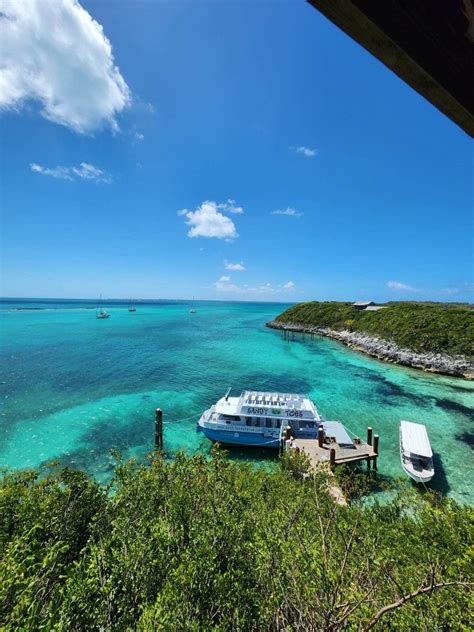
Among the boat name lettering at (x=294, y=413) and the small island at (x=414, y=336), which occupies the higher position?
the small island at (x=414, y=336)

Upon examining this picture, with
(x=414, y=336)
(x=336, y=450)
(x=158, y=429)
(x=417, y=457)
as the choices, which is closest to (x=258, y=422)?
(x=336, y=450)

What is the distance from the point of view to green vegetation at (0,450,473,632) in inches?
167

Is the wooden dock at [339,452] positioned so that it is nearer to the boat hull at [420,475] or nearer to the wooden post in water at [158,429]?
the boat hull at [420,475]

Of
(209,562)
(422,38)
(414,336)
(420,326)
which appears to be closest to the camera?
(422,38)

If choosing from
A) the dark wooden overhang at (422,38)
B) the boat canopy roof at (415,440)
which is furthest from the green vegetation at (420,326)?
the dark wooden overhang at (422,38)

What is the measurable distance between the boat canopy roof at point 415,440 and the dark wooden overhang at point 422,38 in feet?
61.3

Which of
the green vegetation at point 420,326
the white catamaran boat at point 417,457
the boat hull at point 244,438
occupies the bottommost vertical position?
the boat hull at point 244,438

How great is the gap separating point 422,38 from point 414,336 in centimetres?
4917

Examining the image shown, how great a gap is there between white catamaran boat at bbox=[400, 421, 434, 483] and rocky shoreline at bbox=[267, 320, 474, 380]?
22601 mm

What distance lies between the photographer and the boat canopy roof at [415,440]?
15578 mm

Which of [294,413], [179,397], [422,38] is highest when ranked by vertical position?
[422,38]

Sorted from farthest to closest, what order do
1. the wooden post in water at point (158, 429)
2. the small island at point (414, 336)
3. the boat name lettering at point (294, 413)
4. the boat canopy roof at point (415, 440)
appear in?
the small island at point (414, 336)
the boat name lettering at point (294, 413)
the wooden post in water at point (158, 429)
the boat canopy roof at point (415, 440)

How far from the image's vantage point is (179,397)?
26703 millimetres

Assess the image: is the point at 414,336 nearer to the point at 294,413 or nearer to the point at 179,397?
Result: the point at 294,413
